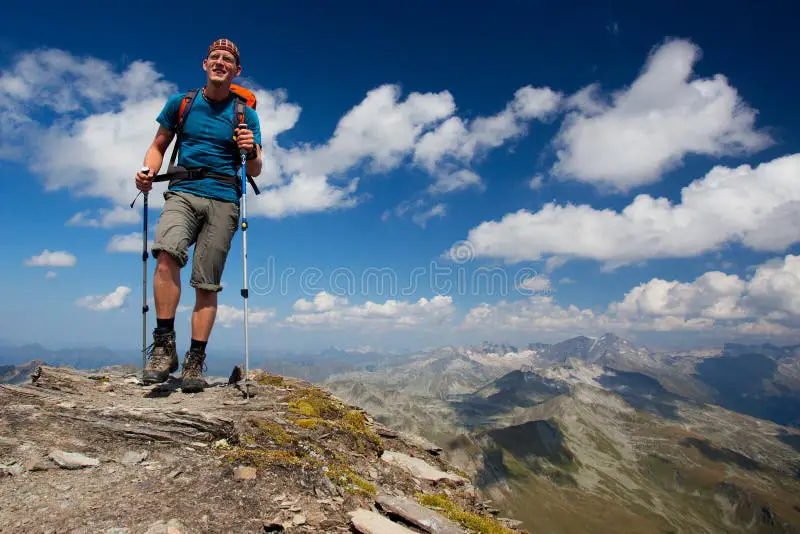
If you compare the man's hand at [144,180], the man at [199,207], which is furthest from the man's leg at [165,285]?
the man's hand at [144,180]

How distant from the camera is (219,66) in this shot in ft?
31.2

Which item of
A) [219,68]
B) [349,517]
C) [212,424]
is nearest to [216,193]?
[219,68]

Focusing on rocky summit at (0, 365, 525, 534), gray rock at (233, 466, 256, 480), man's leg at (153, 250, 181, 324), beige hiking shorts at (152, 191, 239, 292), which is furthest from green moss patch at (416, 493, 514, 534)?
man's leg at (153, 250, 181, 324)

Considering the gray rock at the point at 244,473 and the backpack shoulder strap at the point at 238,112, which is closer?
the gray rock at the point at 244,473

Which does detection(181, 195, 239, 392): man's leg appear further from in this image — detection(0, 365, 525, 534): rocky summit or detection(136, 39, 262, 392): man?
detection(0, 365, 525, 534): rocky summit

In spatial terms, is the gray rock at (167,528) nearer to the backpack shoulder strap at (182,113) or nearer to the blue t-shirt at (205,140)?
the blue t-shirt at (205,140)

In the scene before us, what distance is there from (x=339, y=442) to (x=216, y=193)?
6.34 m

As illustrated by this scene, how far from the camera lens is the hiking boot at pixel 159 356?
8867 mm

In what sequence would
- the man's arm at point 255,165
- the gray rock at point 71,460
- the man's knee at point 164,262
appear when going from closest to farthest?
the gray rock at point 71,460 < the man's knee at point 164,262 < the man's arm at point 255,165

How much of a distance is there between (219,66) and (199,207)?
3267 mm

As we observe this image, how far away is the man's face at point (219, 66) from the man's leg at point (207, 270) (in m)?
2.82

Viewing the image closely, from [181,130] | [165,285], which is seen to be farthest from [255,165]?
[165,285]

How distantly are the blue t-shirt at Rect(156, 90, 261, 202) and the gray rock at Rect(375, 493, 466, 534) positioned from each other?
24.1 feet

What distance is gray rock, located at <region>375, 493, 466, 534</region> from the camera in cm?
628
